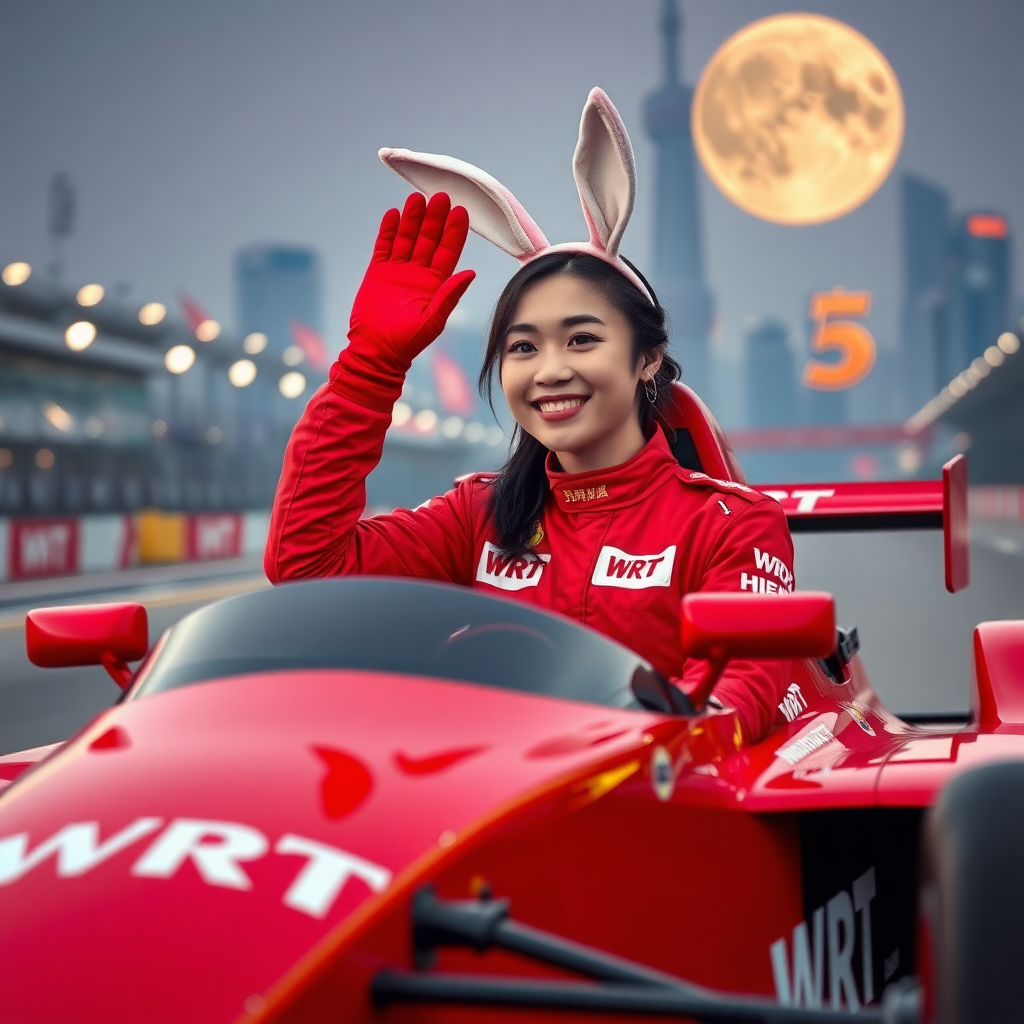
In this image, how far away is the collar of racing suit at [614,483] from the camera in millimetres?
3510

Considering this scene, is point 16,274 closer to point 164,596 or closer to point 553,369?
point 164,596

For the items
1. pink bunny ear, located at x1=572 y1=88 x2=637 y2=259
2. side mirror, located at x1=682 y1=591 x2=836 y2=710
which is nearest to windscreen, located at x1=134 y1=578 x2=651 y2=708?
side mirror, located at x1=682 y1=591 x2=836 y2=710

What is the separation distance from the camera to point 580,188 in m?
3.55

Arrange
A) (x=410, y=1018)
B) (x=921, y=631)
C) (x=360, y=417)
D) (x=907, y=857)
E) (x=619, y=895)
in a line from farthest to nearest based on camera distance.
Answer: (x=921, y=631), (x=360, y=417), (x=907, y=857), (x=619, y=895), (x=410, y=1018)

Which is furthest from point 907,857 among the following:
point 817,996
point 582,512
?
point 582,512

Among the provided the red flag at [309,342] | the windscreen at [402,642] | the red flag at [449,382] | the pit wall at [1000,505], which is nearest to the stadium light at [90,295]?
the pit wall at [1000,505]

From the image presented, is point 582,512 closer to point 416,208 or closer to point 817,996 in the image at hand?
point 416,208

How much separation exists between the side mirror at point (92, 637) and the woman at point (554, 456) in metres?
0.68

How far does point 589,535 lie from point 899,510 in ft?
4.84

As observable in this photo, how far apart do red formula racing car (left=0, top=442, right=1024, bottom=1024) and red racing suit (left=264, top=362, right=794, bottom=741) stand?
1.71 feet

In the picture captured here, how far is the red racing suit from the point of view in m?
3.25

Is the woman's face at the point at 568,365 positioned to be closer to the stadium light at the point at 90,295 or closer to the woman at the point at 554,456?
the woman at the point at 554,456

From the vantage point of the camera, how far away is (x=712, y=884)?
7.16 ft

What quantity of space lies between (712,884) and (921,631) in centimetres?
1099
